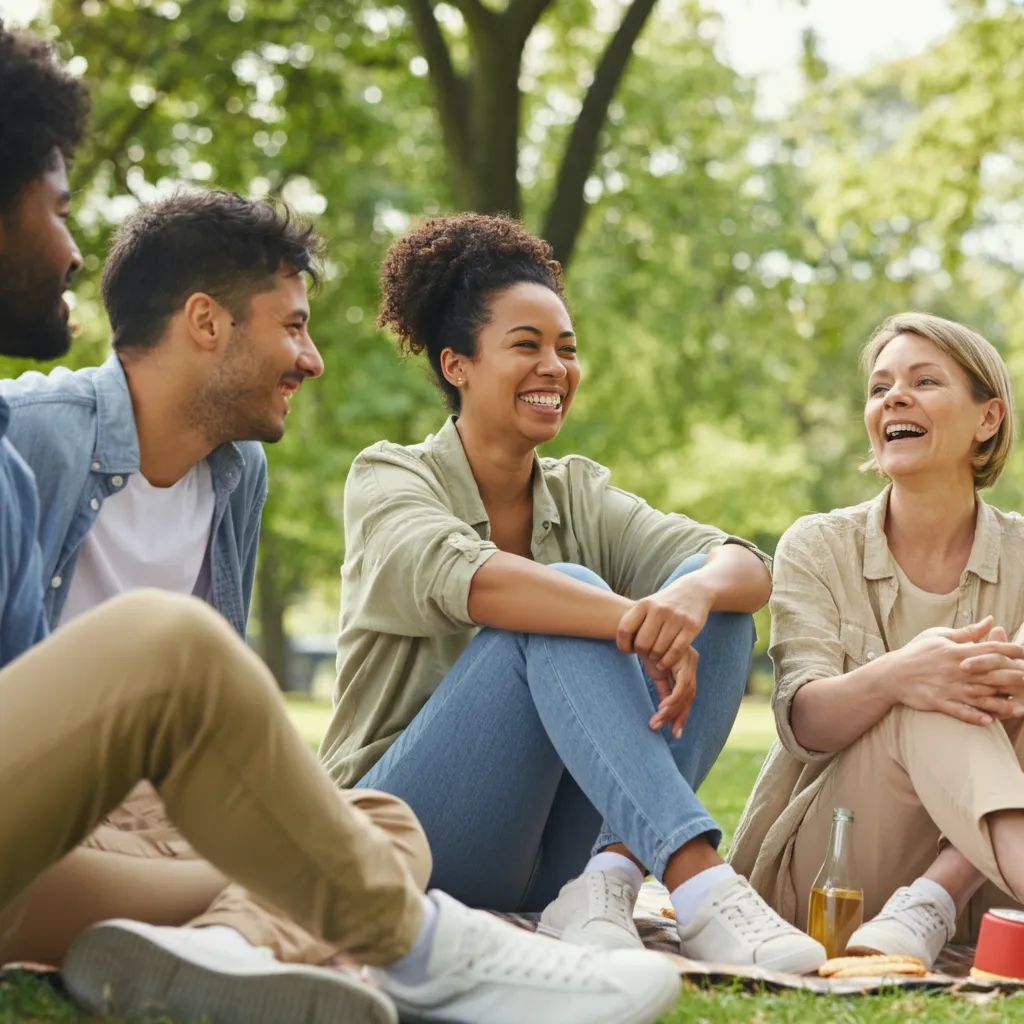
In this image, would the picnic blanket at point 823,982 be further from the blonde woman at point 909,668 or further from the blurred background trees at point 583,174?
the blurred background trees at point 583,174

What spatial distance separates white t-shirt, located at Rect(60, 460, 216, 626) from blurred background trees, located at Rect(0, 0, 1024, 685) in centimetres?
773

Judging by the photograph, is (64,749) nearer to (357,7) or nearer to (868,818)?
(868,818)

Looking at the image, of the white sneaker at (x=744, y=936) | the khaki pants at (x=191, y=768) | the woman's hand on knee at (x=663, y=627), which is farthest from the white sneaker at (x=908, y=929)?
the khaki pants at (x=191, y=768)

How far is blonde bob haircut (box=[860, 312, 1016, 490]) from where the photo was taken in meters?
4.17

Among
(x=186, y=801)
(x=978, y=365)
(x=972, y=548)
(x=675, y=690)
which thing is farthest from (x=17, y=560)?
(x=978, y=365)

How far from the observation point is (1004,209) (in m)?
20.9

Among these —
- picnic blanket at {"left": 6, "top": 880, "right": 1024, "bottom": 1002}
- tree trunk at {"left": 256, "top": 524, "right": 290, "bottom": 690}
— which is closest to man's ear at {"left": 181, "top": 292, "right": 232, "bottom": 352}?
picnic blanket at {"left": 6, "top": 880, "right": 1024, "bottom": 1002}

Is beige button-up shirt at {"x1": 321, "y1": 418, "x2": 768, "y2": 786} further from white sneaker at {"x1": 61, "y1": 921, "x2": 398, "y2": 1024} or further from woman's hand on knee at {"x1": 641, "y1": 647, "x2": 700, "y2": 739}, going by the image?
white sneaker at {"x1": 61, "y1": 921, "x2": 398, "y2": 1024}

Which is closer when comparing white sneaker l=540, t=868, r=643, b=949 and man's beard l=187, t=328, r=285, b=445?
white sneaker l=540, t=868, r=643, b=949

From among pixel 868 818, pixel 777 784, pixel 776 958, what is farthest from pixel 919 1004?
pixel 777 784

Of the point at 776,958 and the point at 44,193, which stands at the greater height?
the point at 44,193

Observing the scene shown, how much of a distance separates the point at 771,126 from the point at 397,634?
1900 centimetres

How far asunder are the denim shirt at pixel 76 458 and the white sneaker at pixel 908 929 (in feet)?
5.37

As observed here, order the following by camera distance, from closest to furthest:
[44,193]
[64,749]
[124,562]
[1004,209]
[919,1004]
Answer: [64,749], [44,193], [919,1004], [124,562], [1004,209]
